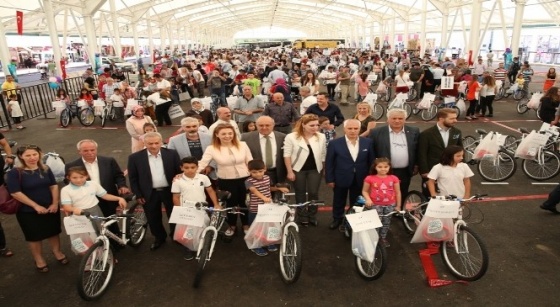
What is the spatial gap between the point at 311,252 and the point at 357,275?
0.76m

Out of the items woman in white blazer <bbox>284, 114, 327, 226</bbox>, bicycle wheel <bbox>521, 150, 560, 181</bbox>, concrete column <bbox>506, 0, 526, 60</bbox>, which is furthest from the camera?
concrete column <bbox>506, 0, 526, 60</bbox>

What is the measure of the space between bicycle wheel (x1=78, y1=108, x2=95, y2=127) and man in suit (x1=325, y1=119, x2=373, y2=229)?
37.2 ft

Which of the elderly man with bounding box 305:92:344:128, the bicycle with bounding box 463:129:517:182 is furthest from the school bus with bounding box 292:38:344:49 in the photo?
the elderly man with bounding box 305:92:344:128

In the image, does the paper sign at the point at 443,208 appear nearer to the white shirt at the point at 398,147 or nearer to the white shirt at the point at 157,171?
the white shirt at the point at 398,147

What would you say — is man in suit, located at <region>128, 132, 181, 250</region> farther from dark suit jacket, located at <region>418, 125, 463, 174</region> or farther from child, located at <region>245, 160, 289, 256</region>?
dark suit jacket, located at <region>418, 125, 463, 174</region>

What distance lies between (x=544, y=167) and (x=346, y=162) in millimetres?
4998

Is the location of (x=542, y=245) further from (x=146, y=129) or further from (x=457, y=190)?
(x=146, y=129)

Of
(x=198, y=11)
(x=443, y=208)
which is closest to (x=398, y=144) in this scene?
(x=443, y=208)

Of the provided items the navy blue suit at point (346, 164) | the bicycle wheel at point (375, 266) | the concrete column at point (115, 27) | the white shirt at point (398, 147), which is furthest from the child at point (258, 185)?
the concrete column at point (115, 27)

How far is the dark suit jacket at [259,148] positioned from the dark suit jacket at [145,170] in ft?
3.52

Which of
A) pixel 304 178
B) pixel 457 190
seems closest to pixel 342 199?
pixel 304 178

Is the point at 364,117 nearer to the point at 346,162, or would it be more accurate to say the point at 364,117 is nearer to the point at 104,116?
the point at 346,162

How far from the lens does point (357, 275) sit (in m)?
4.32

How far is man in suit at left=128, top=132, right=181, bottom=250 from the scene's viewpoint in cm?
452
